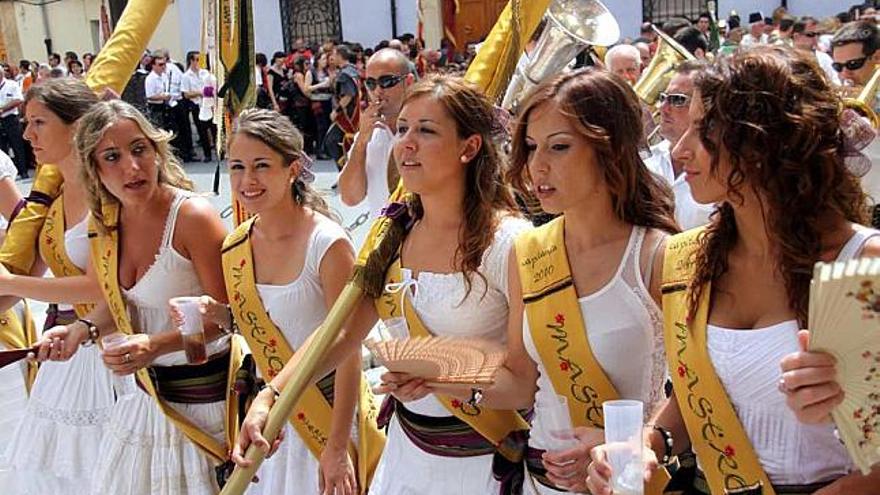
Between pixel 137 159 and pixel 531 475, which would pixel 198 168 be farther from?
pixel 531 475

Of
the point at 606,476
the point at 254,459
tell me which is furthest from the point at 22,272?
the point at 606,476

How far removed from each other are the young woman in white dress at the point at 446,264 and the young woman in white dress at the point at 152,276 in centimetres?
71

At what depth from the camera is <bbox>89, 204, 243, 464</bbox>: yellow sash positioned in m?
3.40

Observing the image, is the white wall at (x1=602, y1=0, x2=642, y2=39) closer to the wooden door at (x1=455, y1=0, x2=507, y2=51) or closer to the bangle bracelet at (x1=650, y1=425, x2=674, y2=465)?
the wooden door at (x1=455, y1=0, x2=507, y2=51)

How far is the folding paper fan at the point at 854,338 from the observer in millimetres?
1465

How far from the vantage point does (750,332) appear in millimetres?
1954

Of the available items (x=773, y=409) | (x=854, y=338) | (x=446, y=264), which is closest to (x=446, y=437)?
(x=446, y=264)

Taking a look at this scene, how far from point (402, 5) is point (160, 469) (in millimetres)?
19771

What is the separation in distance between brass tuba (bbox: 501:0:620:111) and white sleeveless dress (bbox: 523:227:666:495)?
1208 millimetres

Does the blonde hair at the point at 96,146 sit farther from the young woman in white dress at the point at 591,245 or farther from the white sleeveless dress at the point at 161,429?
the young woman in white dress at the point at 591,245

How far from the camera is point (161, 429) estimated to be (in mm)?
3475

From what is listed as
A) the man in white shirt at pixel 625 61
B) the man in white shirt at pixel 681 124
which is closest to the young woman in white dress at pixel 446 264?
the man in white shirt at pixel 681 124

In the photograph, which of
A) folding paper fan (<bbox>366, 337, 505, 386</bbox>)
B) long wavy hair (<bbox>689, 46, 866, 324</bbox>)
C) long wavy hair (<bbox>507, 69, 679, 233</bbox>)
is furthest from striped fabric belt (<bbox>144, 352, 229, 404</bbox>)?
long wavy hair (<bbox>689, 46, 866, 324</bbox>)

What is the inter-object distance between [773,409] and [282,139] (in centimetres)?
192
